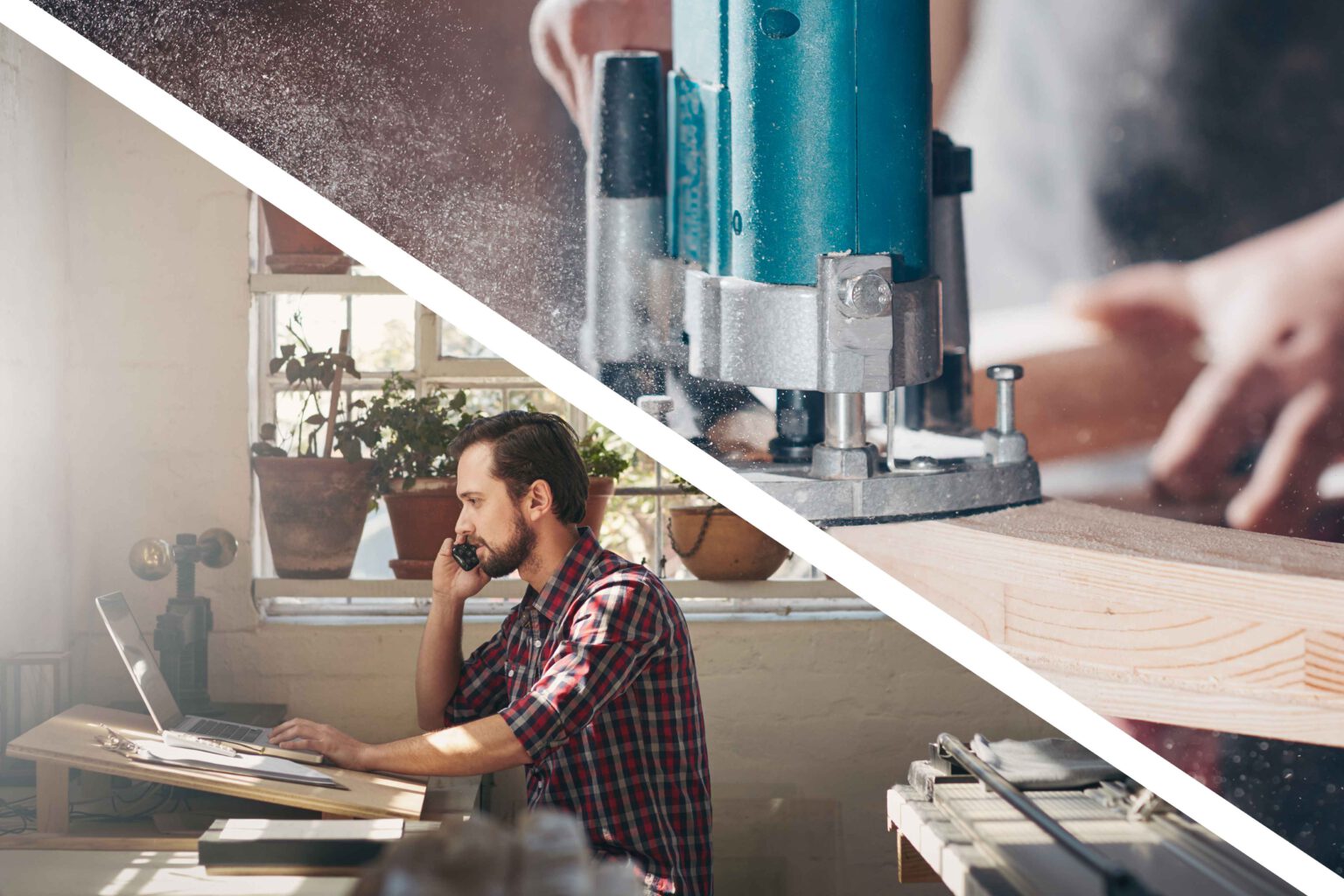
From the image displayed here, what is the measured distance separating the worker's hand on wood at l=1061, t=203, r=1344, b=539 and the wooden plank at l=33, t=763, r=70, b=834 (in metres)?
1.29

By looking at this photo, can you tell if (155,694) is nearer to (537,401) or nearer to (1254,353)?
(537,401)

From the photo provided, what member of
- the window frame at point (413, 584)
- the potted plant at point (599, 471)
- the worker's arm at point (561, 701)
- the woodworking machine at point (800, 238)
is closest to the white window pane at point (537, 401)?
the window frame at point (413, 584)

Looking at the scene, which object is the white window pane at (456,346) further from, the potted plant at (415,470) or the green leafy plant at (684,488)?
the green leafy plant at (684,488)

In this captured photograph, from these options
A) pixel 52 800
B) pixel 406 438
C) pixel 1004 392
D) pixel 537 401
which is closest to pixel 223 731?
pixel 52 800

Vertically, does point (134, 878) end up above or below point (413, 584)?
below

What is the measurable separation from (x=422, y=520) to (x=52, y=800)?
60 cm

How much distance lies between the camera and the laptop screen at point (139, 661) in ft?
4.75

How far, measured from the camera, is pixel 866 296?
1.52 ft

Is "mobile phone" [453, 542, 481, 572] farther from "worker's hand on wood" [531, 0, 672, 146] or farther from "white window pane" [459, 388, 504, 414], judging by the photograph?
"worker's hand on wood" [531, 0, 672, 146]

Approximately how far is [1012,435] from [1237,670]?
13cm

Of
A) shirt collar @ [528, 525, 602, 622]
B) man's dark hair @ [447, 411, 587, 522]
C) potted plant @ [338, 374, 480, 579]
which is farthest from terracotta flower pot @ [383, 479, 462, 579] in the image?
shirt collar @ [528, 525, 602, 622]

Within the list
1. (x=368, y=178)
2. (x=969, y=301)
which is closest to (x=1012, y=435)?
(x=969, y=301)

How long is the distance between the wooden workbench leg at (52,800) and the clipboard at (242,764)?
0.17 meters

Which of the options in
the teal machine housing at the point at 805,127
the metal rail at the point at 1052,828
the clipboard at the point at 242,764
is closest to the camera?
the teal machine housing at the point at 805,127
